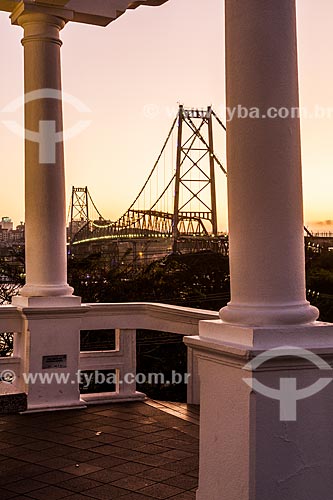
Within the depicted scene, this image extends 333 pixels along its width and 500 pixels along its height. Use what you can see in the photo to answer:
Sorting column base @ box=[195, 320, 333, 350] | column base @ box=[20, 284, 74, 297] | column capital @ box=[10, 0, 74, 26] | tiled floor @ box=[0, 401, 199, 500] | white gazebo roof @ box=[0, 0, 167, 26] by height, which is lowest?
tiled floor @ box=[0, 401, 199, 500]

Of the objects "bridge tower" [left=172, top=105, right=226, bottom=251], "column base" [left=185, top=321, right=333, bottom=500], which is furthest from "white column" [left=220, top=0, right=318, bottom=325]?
"bridge tower" [left=172, top=105, right=226, bottom=251]

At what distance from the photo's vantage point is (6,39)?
15016mm

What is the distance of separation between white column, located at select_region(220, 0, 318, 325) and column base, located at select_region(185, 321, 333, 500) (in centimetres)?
17

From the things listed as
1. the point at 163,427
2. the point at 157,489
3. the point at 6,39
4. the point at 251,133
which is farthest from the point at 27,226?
the point at 6,39

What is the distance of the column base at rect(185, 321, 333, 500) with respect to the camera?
4617 millimetres

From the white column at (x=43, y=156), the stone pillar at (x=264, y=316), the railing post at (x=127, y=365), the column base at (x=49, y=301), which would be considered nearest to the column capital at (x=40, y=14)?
the white column at (x=43, y=156)

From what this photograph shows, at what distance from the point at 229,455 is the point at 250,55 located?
102 inches

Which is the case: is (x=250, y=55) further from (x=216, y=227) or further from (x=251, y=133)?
(x=216, y=227)

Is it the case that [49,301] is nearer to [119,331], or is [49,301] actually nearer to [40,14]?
[119,331]

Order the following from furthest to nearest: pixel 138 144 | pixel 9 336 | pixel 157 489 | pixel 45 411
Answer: pixel 138 144, pixel 9 336, pixel 45 411, pixel 157 489

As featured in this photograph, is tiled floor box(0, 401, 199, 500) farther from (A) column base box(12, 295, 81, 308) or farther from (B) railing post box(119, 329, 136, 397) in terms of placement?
(A) column base box(12, 295, 81, 308)

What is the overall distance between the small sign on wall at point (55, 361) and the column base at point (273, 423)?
454 centimetres

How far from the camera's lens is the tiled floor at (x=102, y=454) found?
19.5 feet

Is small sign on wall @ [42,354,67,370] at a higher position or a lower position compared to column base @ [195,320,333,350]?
lower
